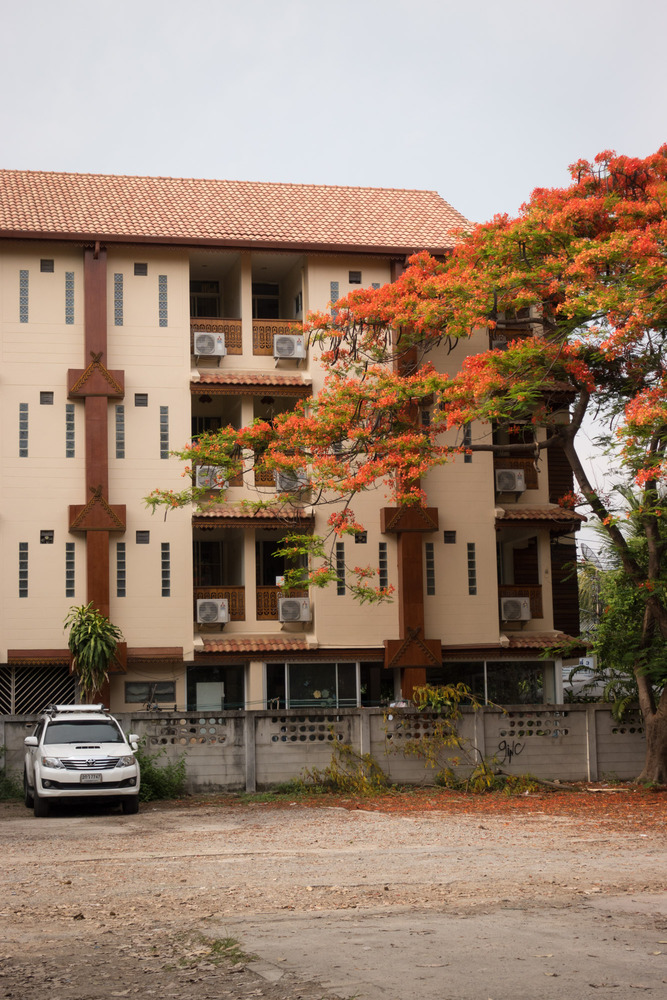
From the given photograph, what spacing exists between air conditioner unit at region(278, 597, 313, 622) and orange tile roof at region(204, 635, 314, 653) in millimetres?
571

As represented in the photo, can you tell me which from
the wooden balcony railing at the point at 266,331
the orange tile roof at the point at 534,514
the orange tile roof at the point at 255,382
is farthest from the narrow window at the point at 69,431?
the orange tile roof at the point at 534,514

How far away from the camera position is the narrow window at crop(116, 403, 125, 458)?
100 ft

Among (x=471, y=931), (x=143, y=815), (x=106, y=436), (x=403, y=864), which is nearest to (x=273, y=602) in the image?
(x=106, y=436)

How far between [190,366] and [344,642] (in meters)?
8.18

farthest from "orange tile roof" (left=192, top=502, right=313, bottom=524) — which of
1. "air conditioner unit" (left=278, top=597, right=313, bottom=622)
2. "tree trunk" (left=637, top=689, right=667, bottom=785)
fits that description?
"tree trunk" (left=637, top=689, right=667, bottom=785)

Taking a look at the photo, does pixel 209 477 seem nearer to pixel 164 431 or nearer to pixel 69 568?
pixel 164 431

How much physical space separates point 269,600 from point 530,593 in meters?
7.14

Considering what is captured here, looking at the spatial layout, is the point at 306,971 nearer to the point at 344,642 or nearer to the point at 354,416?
the point at 354,416

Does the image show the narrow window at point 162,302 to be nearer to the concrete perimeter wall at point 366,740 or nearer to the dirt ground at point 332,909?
the concrete perimeter wall at point 366,740

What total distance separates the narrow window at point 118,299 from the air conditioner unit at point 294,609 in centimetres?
830

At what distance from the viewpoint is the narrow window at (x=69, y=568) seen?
29.8 metres

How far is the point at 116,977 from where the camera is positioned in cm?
778

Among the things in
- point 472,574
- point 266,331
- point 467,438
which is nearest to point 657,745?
point 472,574

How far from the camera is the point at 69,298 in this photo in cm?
3084
